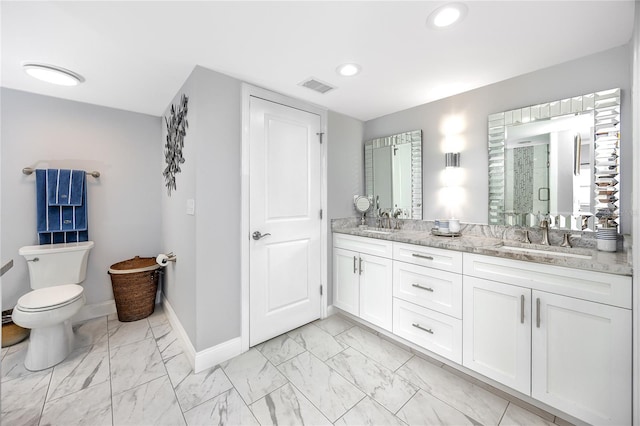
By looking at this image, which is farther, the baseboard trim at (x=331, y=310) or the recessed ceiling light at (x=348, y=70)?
the baseboard trim at (x=331, y=310)

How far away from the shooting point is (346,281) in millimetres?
2623

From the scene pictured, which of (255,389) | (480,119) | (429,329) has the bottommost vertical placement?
(255,389)

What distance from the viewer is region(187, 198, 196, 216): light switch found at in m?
1.88

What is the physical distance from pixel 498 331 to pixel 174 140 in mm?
2934

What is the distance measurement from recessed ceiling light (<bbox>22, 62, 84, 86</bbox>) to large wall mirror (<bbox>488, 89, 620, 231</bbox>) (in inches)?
132

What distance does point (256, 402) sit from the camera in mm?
1585

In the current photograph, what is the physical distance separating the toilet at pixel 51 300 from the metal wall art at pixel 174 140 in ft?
3.27

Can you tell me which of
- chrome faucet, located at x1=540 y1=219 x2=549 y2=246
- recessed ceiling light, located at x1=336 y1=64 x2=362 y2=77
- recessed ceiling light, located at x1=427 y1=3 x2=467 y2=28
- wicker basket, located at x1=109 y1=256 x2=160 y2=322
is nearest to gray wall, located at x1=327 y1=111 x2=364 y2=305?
recessed ceiling light, located at x1=336 y1=64 x2=362 y2=77

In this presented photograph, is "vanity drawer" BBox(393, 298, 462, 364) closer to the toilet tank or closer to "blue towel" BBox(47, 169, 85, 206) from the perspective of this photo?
the toilet tank

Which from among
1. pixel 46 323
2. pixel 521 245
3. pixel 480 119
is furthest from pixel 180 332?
pixel 480 119

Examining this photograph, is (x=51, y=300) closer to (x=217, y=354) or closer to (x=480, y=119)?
(x=217, y=354)

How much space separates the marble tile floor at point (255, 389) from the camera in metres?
1.47

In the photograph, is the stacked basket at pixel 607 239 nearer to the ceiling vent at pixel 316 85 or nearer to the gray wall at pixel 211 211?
the ceiling vent at pixel 316 85

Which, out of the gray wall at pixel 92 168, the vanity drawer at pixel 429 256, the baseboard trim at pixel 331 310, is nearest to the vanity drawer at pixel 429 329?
the vanity drawer at pixel 429 256
